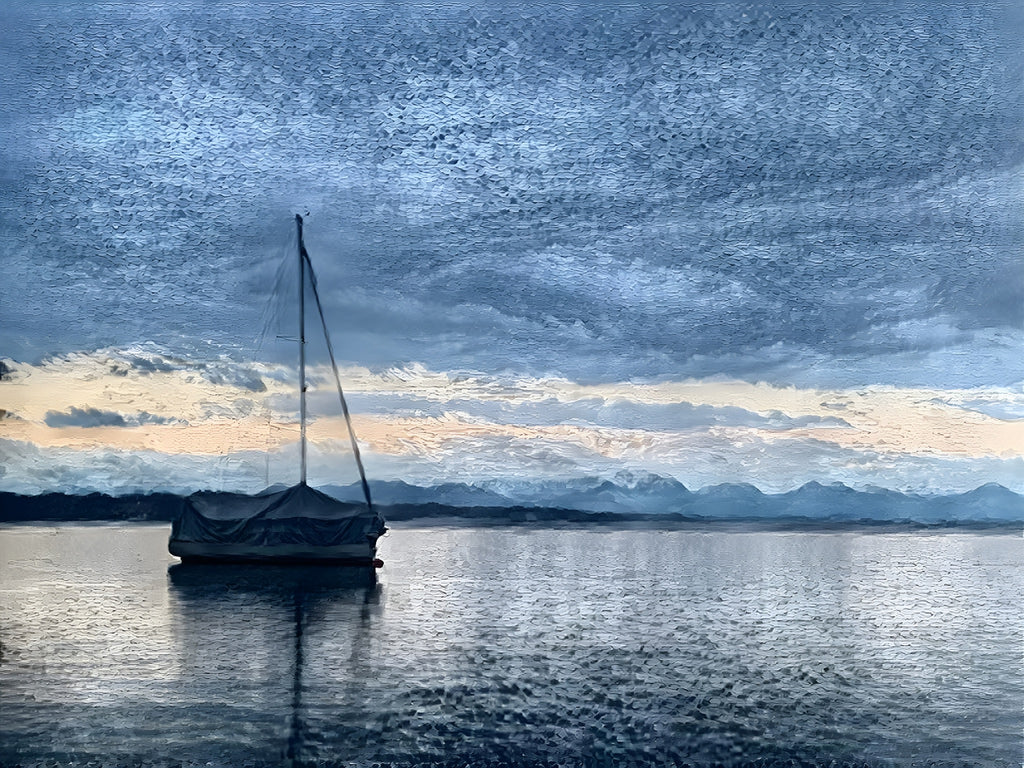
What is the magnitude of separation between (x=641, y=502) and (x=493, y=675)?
3.29 m

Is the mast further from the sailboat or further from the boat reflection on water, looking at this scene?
the sailboat

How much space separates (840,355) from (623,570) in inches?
676

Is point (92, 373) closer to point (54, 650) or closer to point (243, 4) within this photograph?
point (54, 650)

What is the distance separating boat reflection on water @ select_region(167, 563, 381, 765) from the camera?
7250 mm

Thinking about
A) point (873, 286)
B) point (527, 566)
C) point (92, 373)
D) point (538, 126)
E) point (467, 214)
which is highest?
point (538, 126)

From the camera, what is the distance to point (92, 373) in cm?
885

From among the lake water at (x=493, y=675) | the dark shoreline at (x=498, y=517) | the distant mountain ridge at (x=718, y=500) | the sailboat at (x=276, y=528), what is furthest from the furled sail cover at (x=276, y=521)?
the distant mountain ridge at (x=718, y=500)

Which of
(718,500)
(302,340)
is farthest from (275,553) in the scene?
(718,500)

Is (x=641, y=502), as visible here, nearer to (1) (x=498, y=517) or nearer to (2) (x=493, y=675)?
(1) (x=498, y=517)

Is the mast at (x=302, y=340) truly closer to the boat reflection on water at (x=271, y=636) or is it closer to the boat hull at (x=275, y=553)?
the boat reflection on water at (x=271, y=636)

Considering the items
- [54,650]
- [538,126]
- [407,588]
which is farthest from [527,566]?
[538,126]

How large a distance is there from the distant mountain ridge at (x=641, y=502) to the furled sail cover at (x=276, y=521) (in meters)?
2.90

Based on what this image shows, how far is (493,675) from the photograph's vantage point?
347 inches

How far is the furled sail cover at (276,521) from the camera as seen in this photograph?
51.4 feet
